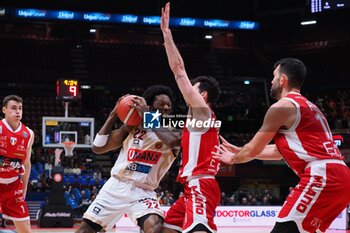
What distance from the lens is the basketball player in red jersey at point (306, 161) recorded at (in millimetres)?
4152

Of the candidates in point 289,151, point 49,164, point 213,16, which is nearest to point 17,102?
point 289,151

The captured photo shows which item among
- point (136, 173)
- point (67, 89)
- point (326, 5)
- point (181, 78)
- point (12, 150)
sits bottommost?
point (12, 150)

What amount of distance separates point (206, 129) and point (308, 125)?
35.1 inches

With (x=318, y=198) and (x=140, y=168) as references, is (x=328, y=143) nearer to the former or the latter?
(x=318, y=198)

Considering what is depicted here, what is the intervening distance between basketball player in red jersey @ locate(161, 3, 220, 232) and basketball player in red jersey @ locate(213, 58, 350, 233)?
1.68ft

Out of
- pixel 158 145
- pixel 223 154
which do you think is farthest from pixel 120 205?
pixel 223 154

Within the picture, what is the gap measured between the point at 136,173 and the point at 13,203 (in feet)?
8.66

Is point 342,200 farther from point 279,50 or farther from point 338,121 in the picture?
point 279,50

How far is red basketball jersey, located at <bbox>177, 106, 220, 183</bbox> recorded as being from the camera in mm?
4754

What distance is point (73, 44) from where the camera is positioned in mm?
24688

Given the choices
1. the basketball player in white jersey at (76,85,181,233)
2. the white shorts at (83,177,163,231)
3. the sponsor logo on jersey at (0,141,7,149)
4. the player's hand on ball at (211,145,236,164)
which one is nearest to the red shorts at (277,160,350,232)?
the player's hand on ball at (211,145,236,164)

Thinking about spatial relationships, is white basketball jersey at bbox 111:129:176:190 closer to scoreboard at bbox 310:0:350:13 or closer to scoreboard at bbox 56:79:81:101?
scoreboard at bbox 56:79:81:101

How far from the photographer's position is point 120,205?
5.34m

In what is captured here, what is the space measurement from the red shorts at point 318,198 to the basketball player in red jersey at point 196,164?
2.22 feet
